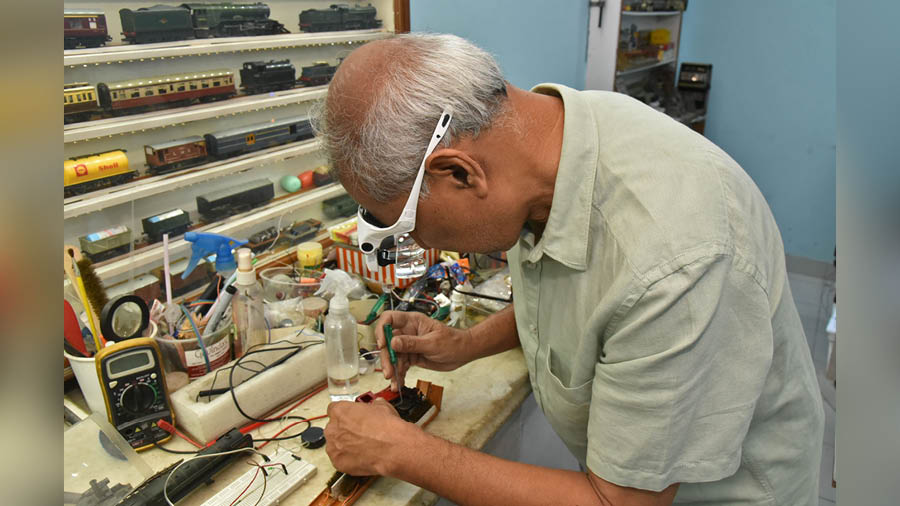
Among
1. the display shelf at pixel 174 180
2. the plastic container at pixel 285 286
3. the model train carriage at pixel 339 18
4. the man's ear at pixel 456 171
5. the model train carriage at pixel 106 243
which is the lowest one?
the plastic container at pixel 285 286

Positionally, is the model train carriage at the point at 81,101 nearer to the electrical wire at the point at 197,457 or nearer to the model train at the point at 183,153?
the model train at the point at 183,153

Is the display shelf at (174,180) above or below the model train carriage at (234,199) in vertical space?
above

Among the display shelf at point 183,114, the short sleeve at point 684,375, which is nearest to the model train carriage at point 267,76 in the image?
the display shelf at point 183,114

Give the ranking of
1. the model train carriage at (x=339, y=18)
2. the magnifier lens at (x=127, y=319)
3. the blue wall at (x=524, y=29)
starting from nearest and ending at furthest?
the magnifier lens at (x=127, y=319) → the model train carriage at (x=339, y=18) → the blue wall at (x=524, y=29)

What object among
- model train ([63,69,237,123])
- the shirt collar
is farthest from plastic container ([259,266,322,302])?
the shirt collar

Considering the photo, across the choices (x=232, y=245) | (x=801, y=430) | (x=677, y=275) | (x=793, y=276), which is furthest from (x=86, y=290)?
(x=793, y=276)

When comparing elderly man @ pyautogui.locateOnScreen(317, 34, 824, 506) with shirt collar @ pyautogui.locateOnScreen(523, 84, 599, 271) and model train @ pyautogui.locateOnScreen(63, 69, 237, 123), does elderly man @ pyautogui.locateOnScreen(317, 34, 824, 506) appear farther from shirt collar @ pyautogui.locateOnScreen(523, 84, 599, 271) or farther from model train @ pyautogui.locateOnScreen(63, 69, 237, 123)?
model train @ pyautogui.locateOnScreen(63, 69, 237, 123)

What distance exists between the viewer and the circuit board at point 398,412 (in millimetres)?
1109

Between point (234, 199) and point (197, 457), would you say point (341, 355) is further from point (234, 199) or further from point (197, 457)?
point (234, 199)

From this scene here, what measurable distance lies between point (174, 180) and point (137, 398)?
2.28 ft

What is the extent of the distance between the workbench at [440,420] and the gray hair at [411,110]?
0.60 metres

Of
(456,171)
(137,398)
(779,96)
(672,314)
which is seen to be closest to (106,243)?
(137,398)

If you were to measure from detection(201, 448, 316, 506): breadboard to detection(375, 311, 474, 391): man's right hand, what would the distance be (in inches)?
11.0

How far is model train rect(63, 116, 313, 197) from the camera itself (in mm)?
1440
